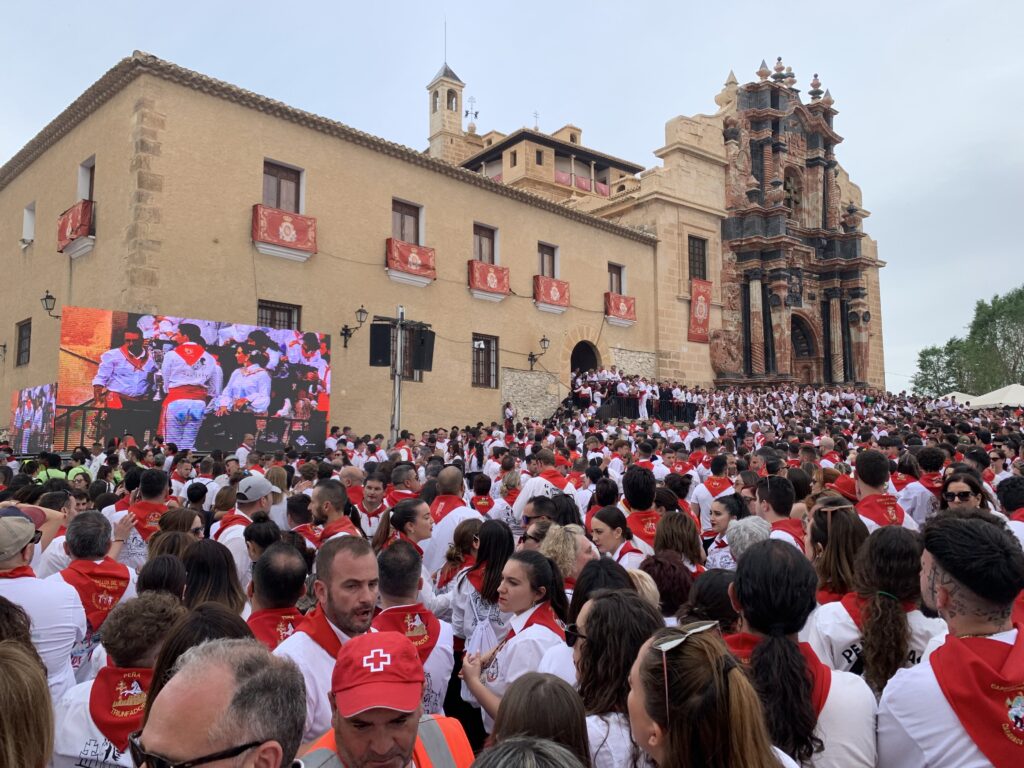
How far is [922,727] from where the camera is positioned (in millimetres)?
2289

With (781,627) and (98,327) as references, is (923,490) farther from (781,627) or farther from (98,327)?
(98,327)

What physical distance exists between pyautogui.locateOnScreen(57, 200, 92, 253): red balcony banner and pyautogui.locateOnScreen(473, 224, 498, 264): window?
36.0 feet

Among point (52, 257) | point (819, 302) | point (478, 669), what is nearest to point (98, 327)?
point (52, 257)

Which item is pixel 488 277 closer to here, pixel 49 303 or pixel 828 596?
pixel 49 303

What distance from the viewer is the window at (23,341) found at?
20234mm

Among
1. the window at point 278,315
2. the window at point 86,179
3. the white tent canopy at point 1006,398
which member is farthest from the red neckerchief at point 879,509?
the white tent canopy at point 1006,398

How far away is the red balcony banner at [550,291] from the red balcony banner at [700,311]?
23.8 ft

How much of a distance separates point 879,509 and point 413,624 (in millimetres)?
4065

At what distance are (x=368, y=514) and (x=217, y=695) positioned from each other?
5.79 meters

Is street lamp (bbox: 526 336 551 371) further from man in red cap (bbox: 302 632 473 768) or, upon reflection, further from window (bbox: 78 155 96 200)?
man in red cap (bbox: 302 632 473 768)

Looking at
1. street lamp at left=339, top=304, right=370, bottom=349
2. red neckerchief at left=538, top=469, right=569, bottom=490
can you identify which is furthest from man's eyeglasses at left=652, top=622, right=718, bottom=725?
street lamp at left=339, top=304, right=370, bottom=349

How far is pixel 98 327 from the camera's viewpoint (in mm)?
15305

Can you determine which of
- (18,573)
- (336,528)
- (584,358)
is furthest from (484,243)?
(18,573)

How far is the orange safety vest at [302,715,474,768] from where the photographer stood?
2.06 m
